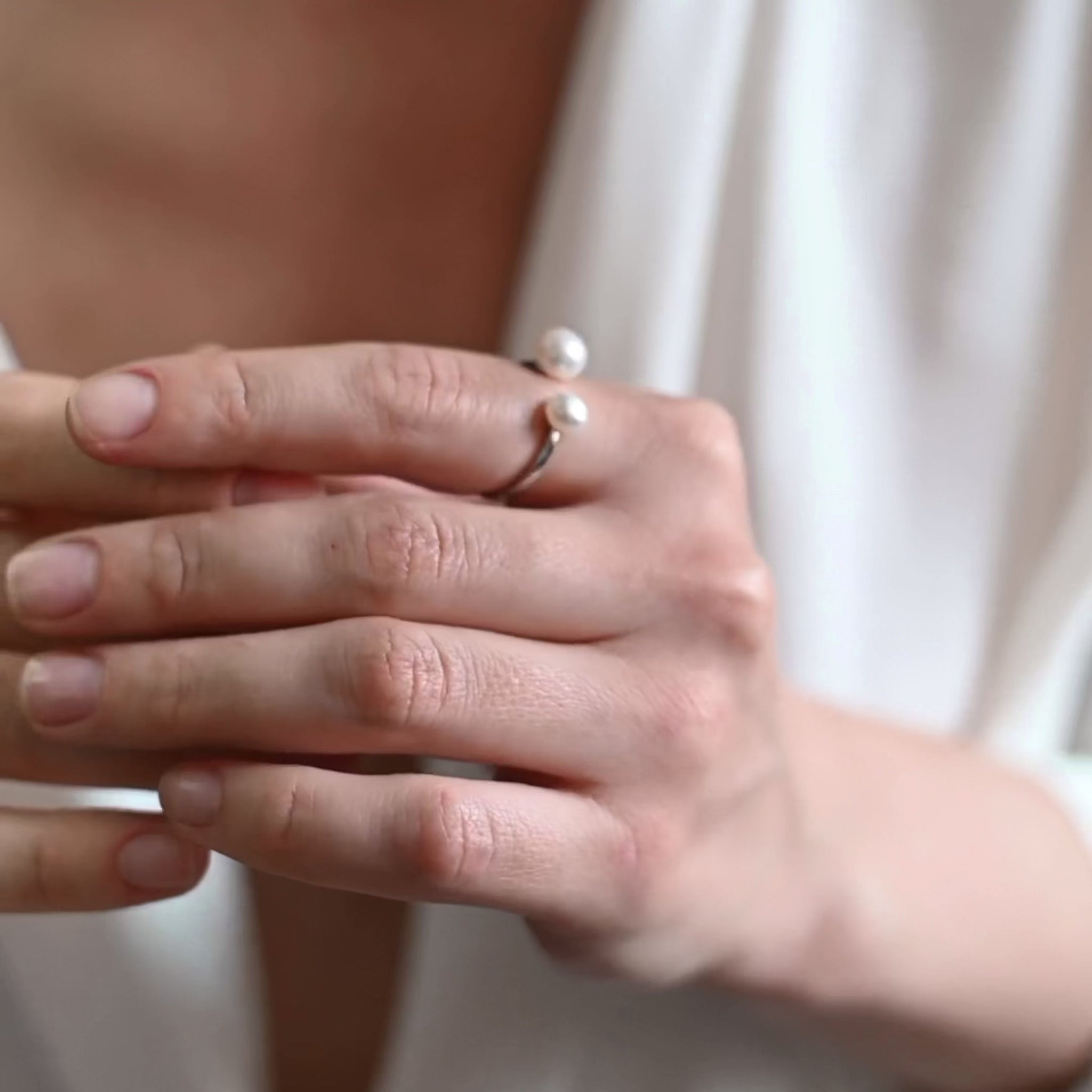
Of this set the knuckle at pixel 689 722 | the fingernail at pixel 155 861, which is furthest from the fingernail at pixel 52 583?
the knuckle at pixel 689 722

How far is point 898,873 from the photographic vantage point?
1.64 ft

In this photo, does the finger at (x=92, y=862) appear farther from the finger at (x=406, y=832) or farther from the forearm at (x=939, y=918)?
the forearm at (x=939, y=918)

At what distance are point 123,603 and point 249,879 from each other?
31 cm

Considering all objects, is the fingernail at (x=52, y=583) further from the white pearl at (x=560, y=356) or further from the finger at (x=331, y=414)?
the white pearl at (x=560, y=356)

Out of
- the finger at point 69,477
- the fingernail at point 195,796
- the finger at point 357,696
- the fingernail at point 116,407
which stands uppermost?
the fingernail at point 116,407

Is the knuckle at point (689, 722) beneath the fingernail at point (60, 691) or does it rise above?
above

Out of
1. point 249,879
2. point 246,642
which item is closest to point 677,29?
point 246,642

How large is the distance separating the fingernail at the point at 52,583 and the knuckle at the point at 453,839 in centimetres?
14

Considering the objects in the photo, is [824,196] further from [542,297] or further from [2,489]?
[2,489]

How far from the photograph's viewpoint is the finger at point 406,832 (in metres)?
0.36

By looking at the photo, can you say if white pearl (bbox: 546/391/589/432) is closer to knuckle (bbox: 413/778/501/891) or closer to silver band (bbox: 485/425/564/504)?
silver band (bbox: 485/425/564/504)

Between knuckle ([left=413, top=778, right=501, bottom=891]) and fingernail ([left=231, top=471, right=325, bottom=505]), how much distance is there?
4.9 inches

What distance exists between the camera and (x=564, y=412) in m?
0.39

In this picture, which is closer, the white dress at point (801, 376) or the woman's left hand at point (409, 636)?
the woman's left hand at point (409, 636)
